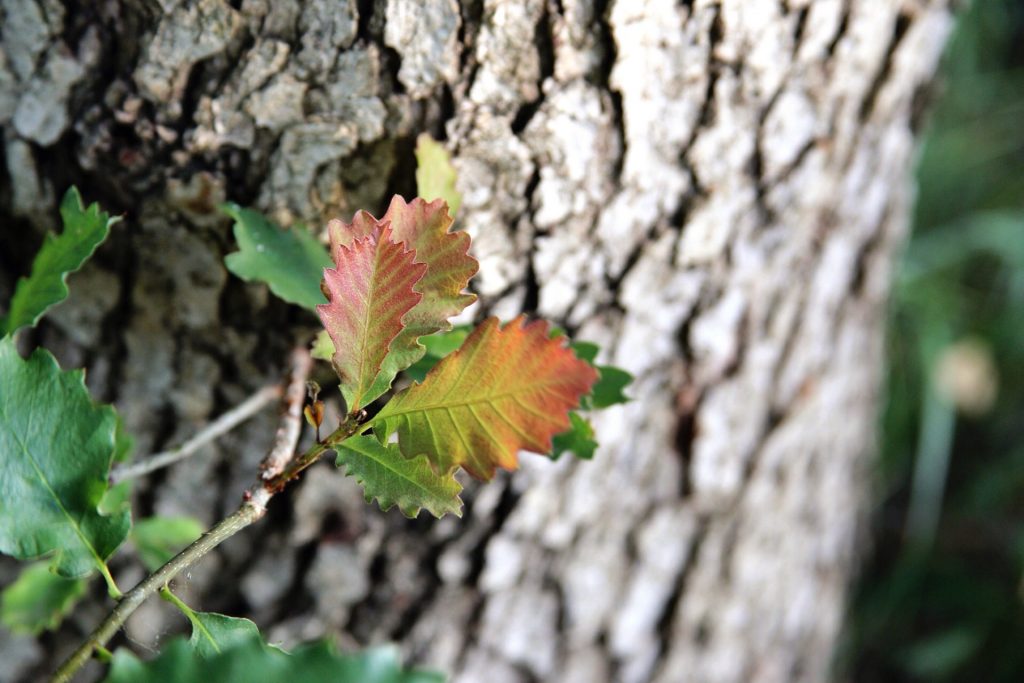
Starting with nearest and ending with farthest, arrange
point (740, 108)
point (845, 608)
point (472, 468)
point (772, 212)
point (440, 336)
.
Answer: point (472, 468) → point (440, 336) → point (740, 108) → point (772, 212) → point (845, 608)

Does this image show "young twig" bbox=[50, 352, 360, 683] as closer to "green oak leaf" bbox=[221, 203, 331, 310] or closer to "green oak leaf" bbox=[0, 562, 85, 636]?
"green oak leaf" bbox=[221, 203, 331, 310]

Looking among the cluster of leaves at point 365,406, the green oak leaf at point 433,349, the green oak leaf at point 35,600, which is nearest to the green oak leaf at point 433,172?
the cluster of leaves at point 365,406

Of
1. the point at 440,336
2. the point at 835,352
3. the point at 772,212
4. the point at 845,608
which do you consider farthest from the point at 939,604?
the point at 440,336

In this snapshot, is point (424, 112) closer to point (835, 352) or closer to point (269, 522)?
point (269, 522)

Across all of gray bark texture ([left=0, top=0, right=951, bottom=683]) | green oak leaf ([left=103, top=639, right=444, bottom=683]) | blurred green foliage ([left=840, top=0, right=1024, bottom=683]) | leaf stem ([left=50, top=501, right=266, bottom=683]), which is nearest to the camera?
green oak leaf ([left=103, top=639, right=444, bottom=683])

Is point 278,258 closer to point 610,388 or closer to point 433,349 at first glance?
point 433,349

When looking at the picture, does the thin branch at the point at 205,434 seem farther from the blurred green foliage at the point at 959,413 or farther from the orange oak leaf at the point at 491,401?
the blurred green foliage at the point at 959,413

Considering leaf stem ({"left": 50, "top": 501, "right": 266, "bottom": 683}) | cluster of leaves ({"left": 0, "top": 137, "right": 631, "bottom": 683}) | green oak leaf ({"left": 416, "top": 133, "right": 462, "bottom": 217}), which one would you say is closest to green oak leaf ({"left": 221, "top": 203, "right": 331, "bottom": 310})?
cluster of leaves ({"left": 0, "top": 137, "right": 631, "bottom": 683})
